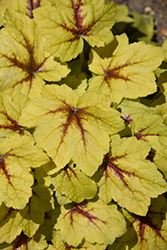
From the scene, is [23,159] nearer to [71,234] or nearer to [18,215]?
[18,215]

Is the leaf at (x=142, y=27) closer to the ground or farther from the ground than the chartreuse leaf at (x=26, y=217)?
farther from the ground

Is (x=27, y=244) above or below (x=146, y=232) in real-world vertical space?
above

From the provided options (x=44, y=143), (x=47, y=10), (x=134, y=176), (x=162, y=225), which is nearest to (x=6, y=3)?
(x=47, y=10)

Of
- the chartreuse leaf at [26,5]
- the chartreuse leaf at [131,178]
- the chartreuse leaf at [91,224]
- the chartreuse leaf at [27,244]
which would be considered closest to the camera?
the chartreuse leaf at [131,178]

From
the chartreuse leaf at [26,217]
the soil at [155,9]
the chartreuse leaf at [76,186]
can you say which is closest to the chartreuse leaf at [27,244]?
the chartreuse leaf at [26,217]

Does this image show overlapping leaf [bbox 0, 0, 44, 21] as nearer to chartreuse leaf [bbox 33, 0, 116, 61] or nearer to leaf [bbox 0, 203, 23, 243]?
chartreuse leaf [bbox 33, 0, 116, 61]

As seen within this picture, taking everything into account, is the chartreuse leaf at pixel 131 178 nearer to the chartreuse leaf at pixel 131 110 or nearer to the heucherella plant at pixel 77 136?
the heucherella plant at pixel 77 136

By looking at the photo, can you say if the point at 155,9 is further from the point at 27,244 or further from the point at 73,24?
the point at 27,244

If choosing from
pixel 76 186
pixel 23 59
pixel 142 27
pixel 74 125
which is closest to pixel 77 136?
Result: pixel 74 125
